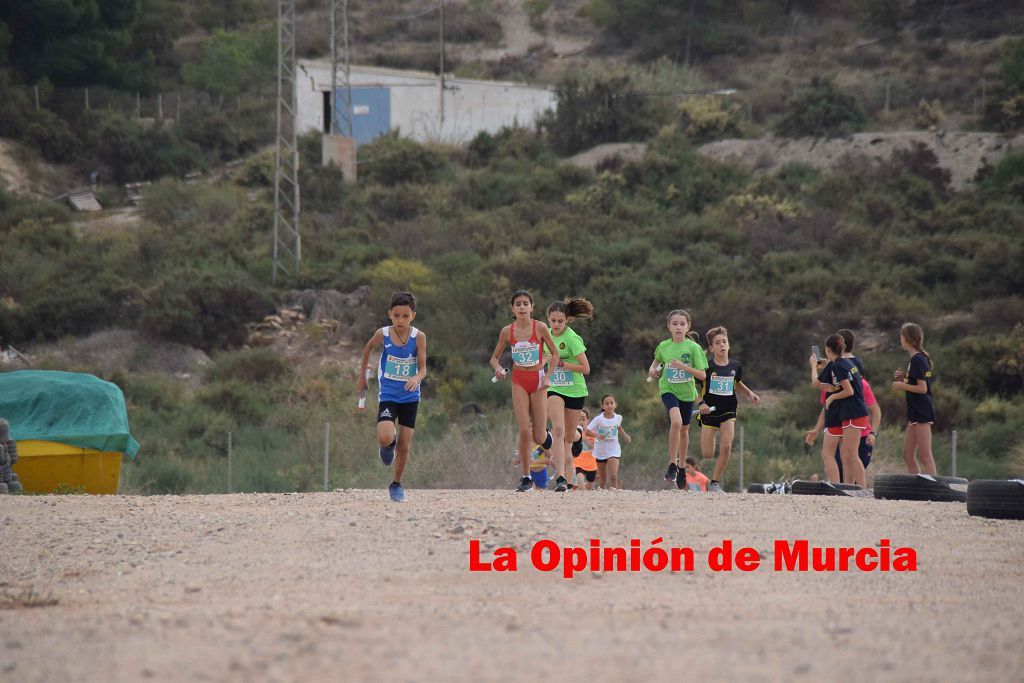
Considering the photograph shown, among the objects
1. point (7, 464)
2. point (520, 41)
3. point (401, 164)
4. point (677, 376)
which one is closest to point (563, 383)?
point (677, 376)

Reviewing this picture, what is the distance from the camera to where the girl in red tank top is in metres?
12.4

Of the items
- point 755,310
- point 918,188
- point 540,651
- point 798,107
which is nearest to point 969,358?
point 755,310

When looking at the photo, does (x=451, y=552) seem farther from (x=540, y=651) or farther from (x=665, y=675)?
(x=665, y=675)

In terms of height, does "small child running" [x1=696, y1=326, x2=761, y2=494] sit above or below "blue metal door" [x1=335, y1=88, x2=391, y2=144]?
below

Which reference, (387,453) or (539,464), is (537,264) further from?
(387,453)

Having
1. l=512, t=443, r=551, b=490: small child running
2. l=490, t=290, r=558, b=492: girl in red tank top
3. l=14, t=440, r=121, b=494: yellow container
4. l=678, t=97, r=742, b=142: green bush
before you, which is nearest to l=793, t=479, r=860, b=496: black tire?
l=512, t=443, r=551, b=490: small child running

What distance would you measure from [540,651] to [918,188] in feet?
124

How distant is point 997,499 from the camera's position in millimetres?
10914

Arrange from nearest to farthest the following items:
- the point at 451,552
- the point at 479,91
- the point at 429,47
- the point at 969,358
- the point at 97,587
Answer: the point at 97,587 < the point at 451,552 < the point at 969,358 < the point at 479,91 < the point at 429,47

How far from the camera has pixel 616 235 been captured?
3984 cm

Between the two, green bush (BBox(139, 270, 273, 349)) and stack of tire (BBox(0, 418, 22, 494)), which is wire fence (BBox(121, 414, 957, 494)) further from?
green bush (BBox(139, 270, 273, 349))

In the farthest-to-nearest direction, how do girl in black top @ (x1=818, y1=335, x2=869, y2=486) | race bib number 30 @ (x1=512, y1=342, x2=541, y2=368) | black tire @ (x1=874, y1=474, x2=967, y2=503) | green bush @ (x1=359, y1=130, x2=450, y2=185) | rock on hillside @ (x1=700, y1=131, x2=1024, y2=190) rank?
1. green bush @ (x1=359, y1=130, x2=450, y2=185)
2. rock on hillside @ (x1=700, y1=131, x2=1024, y2=190)
3. girl in black top @ (x1=818, y1=335, x2=869, y2=486)
4. black tire @ (x1=874, y1=474, x2=967, y2=503)
5. race bib number 30 @ (x1=512, y1=342, x2=541, y2=368)

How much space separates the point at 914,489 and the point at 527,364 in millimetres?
4073

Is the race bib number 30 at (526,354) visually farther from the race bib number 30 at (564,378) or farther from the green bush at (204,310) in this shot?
the green bush at (204,310)
